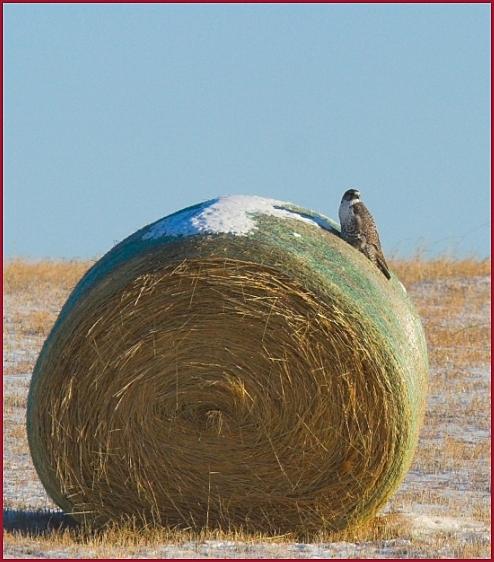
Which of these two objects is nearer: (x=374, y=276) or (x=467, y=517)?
(x=374, y=276)

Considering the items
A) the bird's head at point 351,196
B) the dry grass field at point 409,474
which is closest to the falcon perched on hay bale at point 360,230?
the bird's head at point 351,196

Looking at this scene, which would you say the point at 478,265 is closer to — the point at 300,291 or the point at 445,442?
the point at 445,442

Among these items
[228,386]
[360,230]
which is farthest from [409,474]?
[228,386]

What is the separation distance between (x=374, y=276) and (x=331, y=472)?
1214 millimetres

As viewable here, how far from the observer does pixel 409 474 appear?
36.6 feet

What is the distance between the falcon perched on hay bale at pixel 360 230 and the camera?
8898 millimetres

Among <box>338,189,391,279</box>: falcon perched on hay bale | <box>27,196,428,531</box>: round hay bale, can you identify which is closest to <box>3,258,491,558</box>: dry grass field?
<box>27,196,428,531</box>: round hay bale

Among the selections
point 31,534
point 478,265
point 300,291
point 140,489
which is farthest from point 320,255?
point 478,265

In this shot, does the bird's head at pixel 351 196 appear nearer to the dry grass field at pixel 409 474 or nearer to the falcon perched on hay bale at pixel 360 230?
the falcon perched on hay bale at pixel 360 230

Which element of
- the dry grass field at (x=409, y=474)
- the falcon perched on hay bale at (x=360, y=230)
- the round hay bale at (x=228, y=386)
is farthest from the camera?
the falcon perched on hay bale at (x=360, y=230)

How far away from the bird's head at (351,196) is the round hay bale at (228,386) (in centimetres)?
67

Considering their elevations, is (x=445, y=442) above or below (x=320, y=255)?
below

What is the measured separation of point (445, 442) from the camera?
1266cm

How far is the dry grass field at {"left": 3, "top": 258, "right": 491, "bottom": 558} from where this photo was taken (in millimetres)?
7898
